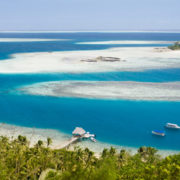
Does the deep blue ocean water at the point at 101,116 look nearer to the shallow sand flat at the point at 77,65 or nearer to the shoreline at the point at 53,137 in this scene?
the shoreline at the point at 53,137

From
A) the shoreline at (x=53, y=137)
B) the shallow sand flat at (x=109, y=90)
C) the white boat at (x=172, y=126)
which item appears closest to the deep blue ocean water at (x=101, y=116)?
the white boat at (x=172, y=126)

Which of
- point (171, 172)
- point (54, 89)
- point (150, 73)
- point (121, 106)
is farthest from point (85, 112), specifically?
point (150, 73)

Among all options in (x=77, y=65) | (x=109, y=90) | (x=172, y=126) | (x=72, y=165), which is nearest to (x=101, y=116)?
(x=172, y=126)

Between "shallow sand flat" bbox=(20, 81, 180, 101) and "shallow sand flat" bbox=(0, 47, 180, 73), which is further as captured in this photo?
"shallow sand flat" bbox=(0, 47, 180, 73)

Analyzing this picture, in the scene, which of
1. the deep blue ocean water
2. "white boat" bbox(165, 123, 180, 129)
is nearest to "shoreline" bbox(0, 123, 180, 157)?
the deep blue ocean water

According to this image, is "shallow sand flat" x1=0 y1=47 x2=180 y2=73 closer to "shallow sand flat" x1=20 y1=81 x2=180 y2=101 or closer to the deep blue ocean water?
"shallow sand flat" x1=20 y1=81 x2=180 y2=101

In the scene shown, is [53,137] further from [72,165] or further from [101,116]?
[72,165]
